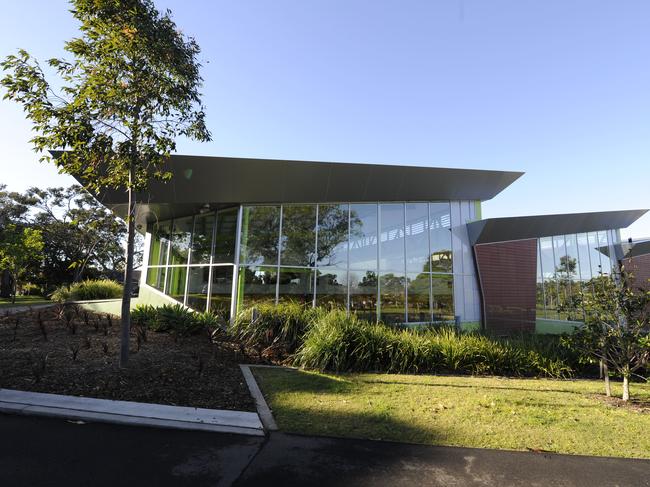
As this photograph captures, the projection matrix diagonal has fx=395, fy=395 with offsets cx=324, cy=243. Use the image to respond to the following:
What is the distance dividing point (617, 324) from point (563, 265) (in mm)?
12689

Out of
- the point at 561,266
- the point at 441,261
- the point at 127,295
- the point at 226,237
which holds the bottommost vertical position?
the point at 127,295

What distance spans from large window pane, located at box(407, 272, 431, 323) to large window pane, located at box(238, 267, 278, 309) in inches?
209

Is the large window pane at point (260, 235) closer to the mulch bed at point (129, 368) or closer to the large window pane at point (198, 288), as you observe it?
the large window pane at point (198, 288)

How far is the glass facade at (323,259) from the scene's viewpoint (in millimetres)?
13711

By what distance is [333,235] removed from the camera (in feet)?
47.9

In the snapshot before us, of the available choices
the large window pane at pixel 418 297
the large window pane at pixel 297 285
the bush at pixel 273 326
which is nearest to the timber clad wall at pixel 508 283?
the large window pane at pixel 418 297

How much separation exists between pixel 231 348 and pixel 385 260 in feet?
25.0

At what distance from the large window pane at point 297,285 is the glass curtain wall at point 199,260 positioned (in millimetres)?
1810

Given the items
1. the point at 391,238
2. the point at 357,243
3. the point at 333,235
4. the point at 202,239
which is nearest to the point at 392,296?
the point at 391,238

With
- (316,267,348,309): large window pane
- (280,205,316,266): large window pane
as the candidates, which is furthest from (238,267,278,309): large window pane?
(316,267,348,309): large window pane

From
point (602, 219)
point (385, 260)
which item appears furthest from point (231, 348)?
point (602, 219)

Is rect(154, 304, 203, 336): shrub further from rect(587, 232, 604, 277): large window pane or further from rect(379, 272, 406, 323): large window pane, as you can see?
rect(587, 232, 604, 277): large window pane

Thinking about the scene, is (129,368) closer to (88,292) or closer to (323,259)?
(323,259)

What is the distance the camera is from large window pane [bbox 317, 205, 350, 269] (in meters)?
14.3
